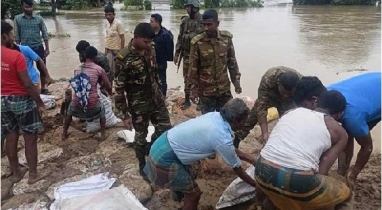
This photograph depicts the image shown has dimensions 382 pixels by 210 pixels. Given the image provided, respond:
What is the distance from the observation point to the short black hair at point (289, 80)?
3.04 meters

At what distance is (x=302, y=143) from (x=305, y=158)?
9 centimetres

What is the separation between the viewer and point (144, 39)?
331cm

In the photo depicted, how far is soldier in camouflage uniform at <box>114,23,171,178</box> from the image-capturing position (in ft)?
11.1

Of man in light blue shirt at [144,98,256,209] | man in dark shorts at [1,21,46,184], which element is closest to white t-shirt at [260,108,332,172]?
man in light blue shirt at [144,98,256,209]

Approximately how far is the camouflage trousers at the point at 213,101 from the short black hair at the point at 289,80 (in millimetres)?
1231

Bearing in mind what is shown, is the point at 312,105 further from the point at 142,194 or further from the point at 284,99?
the point at 142,194

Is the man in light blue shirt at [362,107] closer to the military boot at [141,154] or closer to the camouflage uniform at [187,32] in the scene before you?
the military boot at [141,154]

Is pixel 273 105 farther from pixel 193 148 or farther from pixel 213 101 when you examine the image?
pixel 193 148

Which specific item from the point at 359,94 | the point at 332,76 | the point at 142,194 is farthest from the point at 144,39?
the point at 332,76

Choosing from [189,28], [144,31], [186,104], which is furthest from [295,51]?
[144,31]

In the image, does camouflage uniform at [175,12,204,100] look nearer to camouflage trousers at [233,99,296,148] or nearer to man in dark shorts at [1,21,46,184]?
camouflage trousers at [233,99,296,148]

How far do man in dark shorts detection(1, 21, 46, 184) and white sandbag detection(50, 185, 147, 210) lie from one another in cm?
80

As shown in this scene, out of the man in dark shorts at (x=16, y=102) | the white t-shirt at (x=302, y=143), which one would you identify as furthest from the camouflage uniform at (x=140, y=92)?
the white t-shirt at (x=302, y=143)

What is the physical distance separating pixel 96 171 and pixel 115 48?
283cm
